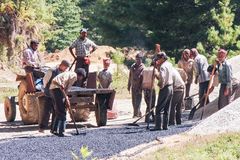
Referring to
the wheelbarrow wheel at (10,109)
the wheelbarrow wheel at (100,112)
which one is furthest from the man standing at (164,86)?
the wheelbarrow wheel at (10,109)

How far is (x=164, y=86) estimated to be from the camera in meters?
13.7

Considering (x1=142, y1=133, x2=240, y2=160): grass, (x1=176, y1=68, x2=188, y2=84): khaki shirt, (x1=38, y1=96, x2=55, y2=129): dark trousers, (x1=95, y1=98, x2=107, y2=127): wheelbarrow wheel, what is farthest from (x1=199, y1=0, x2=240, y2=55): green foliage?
(x1=142, y1=133, x2=240, y2=160): grass

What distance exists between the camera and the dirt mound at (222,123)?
38.6ft

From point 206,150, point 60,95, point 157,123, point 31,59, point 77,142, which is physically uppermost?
point 31,59

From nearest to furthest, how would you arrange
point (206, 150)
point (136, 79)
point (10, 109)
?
point (206, 150), point (136, 79), point (10, 109)

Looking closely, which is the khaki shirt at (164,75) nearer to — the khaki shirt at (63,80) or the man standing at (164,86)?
the man standing at (164,86)

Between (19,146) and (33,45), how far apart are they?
4.23 meters

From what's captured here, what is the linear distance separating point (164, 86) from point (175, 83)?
2.19 ft

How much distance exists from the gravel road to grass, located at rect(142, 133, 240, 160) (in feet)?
2.03

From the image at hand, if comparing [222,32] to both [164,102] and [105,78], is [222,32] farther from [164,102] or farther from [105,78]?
[164,102]

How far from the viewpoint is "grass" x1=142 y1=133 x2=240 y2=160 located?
962 centimetres

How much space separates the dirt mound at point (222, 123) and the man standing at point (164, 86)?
4.84ft

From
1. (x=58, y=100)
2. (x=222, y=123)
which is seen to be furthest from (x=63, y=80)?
(x=222, y=123)

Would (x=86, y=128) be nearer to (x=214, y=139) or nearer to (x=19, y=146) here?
(x=19, y=146)
